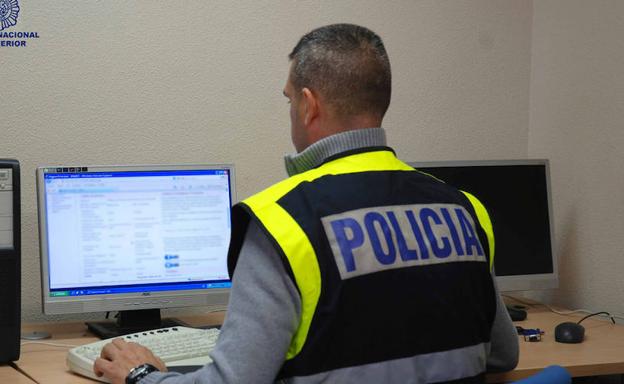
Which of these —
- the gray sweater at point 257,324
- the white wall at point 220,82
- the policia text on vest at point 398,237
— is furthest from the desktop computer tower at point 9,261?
the policia text on vest at point 398,237

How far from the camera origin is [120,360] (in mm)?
1789

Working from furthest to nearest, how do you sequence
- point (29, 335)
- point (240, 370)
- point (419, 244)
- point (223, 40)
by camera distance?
1. point (223, 40)
2. point (29, 335)
3. point (419, 244)
4. point (240, 370)

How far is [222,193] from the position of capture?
240cm

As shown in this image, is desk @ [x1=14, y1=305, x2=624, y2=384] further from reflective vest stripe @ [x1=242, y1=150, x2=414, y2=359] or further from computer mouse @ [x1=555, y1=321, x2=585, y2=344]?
reflective vest stripe @ [x1=242, y1=150, x2=414, y2=359]

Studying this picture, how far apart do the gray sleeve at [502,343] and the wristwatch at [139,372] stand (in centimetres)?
73

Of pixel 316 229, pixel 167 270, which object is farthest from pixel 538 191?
pixel 316 229

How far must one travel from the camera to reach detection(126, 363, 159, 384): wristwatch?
1.68 metres

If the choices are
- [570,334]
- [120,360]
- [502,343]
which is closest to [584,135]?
[570,334]

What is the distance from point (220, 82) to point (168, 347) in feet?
3.02

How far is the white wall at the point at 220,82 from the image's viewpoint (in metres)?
2.43

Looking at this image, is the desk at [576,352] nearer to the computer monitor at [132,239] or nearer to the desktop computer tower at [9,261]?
the computer monitor at [132,239]

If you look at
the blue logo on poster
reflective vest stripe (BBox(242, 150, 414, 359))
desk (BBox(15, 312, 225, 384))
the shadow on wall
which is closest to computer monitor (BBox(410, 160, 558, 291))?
the shadow on wall

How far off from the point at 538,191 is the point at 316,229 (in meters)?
1.41

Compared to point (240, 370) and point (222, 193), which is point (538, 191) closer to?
point (222, 193)
